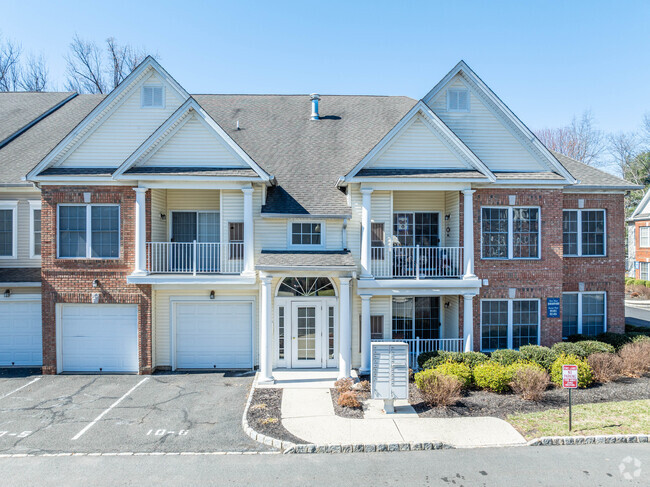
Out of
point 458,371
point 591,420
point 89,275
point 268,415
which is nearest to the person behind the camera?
point 591,420

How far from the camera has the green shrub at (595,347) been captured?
13.4 m

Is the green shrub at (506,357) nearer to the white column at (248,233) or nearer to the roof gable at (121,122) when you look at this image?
the white column at (248,233)

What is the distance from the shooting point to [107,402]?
11445 mm

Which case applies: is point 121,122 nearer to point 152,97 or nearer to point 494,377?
point 152,97

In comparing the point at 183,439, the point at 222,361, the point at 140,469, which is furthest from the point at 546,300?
the point at 140,469

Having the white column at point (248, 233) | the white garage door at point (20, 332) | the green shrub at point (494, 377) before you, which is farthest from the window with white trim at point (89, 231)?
the green shrub at point (494, 377)

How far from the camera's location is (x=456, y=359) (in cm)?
1289

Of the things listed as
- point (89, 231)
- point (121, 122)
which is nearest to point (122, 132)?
point (121, 122)

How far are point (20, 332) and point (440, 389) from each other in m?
13.9

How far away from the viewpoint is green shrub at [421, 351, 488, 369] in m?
12.8

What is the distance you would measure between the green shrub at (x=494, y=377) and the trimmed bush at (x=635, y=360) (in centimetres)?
407

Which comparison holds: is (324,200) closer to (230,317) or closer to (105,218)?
(230,317)

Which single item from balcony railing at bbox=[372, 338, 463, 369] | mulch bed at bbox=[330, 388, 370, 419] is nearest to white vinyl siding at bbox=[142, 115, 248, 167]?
mulch bed at bbox=[330, 388, 370, 419]

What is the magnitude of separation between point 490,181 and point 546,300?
465 cm
